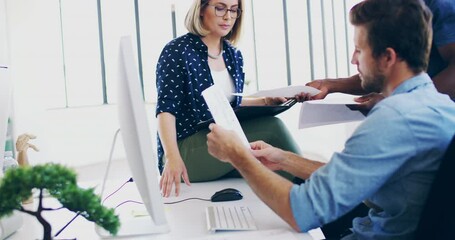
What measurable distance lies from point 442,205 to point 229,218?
1.55 ft

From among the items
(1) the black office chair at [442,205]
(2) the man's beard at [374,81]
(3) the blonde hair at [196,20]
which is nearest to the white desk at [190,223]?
(1) the black office chair at [442,205]

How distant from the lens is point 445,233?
755 millimetres

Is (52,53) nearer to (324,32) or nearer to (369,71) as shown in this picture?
(324,32)

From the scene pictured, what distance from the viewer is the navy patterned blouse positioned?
5.22 ft

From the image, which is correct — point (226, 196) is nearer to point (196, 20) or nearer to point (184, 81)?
point (184, 81)

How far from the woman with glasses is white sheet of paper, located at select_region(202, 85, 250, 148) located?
1.12 feet

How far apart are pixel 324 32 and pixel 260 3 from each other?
1083 mm

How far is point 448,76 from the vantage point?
4.58 ft

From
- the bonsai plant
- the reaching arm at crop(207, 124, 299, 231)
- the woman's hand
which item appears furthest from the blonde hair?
the bonsai plant

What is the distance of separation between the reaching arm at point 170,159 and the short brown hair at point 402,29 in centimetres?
73

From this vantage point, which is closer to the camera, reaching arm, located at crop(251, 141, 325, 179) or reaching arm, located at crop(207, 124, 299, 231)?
reaching arm, located at crop(207, 124, 299, 231)

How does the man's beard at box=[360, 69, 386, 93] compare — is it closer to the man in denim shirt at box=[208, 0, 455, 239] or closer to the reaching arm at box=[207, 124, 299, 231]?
the man in denim shirt at box=[208, 0, 455, 239]

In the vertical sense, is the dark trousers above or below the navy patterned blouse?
below

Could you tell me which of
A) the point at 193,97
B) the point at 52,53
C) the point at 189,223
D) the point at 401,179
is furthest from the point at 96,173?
the point at 401,179
